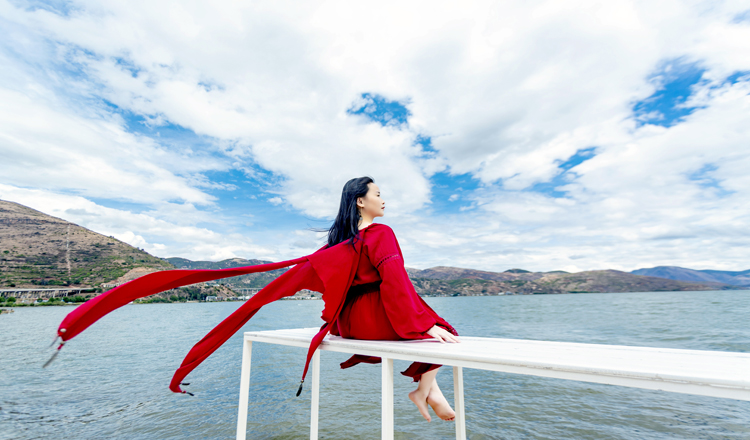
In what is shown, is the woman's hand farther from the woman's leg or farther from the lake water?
the lake water

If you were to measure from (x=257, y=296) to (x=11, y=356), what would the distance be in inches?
651

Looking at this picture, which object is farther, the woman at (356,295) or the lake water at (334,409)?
the lake water at (334,409)

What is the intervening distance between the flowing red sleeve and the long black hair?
1.15 feet

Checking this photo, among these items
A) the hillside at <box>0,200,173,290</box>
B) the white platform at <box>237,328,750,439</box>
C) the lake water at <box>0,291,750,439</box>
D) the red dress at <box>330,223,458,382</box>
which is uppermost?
the hillside at <box>0,200,173,290</box>

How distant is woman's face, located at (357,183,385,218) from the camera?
9.18 feet

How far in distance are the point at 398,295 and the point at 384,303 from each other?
0.12 metres

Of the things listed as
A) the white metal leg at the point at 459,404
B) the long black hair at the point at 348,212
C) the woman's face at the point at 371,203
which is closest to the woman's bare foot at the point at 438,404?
the white metal leg at the point at 459,404

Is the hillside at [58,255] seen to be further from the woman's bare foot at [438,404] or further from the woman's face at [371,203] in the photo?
the woman's bare foot at [438,404]

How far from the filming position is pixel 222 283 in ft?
322

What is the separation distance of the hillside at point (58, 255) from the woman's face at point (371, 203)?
271 feet

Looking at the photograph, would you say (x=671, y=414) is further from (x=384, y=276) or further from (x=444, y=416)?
(x=384, y=276)

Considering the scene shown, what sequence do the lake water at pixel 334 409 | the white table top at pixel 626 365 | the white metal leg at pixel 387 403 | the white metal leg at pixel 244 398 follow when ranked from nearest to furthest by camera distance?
the white table top at pixel 626 365
the white metal leg at pixel 387 403
the white metal leg at pixel 244 398
the lake water at pixel 334 409

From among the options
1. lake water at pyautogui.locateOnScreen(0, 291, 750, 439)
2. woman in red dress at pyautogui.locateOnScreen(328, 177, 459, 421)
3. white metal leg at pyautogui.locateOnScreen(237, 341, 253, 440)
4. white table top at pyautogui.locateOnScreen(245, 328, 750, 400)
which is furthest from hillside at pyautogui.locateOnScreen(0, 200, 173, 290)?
white table top at pyautogui.locateOnScreen(245, 328, 750, 400)

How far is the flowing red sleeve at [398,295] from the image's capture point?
2230mm
